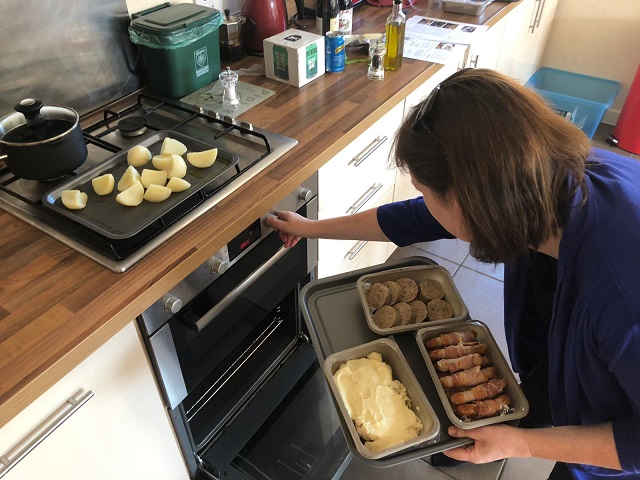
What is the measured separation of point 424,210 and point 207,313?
514mm

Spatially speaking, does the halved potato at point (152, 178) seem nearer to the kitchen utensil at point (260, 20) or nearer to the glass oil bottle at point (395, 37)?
the kitchen utensil at point (260, 20)

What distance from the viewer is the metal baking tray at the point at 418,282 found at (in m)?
0.97

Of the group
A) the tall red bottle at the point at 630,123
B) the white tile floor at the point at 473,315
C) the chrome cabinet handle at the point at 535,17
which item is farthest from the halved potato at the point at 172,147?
the tall red bottle at the point at 630,123

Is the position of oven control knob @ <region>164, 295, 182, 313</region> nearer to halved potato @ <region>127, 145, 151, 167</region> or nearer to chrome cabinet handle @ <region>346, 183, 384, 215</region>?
halved potato @ <region>127, 145, 151, 167</region>

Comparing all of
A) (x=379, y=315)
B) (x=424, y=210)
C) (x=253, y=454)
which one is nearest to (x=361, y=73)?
(x=424, y=210)

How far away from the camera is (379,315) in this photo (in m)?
1.00

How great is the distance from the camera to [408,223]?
1126 millimetres

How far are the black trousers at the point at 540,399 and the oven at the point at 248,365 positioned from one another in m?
0.48

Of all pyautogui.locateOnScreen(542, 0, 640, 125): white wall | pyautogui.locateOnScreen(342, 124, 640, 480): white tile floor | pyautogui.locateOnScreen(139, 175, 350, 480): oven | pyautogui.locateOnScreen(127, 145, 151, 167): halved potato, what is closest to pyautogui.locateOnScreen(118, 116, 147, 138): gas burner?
A: pyautogui.locateOnScreen(127, 145, 151, 167): halved potato

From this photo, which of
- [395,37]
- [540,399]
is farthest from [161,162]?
[540,399]

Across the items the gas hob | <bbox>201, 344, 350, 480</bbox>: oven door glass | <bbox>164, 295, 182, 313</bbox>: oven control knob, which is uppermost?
the gas hob

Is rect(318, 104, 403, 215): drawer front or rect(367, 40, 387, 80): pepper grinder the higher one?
rect(367, 40, 387, 80): pepper grinder

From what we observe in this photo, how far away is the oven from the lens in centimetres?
100

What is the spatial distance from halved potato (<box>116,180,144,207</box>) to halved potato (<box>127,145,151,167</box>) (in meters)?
0.10
